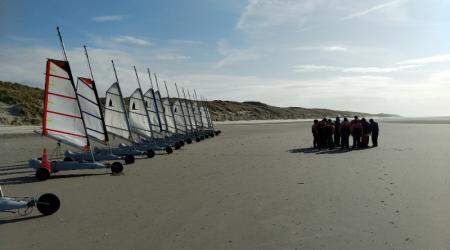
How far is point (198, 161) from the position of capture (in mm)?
15984

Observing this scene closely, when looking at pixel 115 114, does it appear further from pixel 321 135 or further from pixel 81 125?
pixel 321 135

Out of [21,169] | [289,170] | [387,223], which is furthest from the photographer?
[21,169]

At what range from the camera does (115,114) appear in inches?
755

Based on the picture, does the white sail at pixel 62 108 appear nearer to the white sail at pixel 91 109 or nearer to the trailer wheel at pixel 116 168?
the trailer wheel at pixel 116 168

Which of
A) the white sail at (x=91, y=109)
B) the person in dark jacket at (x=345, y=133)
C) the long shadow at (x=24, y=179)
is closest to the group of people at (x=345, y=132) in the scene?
the person in dark jacket at (x=345, y=133)

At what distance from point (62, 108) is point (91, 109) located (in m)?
2.08

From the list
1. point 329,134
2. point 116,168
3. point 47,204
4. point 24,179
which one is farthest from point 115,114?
point 47,204

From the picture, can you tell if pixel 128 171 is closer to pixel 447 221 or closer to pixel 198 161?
pixel 198 161

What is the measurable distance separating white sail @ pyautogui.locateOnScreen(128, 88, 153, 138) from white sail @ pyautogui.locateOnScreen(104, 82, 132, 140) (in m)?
1.90

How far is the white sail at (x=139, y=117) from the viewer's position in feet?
70.0

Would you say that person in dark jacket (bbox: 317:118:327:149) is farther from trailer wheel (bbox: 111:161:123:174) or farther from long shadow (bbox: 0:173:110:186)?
long shadow (bbox: 0:173:110:186)

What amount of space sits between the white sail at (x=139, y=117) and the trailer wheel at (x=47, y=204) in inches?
546

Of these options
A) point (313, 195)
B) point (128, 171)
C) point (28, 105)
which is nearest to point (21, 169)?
point (128, 171)

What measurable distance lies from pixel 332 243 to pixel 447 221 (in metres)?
2.20
